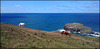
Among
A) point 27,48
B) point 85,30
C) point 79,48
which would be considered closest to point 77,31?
point 85,30

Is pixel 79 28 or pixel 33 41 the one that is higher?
pixel 33 41

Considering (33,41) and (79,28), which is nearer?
(33,41)

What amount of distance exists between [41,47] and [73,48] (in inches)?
259

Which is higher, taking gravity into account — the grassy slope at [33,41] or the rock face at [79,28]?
the grassy slope at [33,41]

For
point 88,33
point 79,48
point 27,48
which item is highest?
point 27,48

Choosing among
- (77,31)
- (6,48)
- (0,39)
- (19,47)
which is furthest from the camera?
(77,31)

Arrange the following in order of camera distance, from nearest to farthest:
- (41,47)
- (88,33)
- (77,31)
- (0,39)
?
1. (41,47)
2. (0,39)
3. (88,33)
4. (77,31)

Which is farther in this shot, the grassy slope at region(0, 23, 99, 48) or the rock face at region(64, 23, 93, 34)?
the rock face at region(64, 23, 93, 34)

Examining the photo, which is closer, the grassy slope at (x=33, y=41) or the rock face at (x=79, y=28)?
the grassy slope at (x=33, y=41)

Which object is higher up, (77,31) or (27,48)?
(27,48)

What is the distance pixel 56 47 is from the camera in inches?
805

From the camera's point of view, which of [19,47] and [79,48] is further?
[79,48]

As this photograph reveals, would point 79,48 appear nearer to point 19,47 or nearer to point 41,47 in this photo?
point 41,47

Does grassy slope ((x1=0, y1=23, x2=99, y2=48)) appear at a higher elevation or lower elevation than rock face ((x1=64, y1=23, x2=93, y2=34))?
higher
